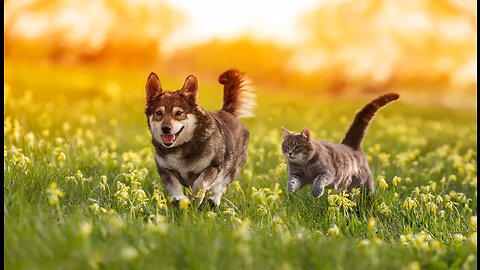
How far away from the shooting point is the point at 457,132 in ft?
65.3

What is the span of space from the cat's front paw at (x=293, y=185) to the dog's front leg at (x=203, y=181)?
103 centimetres

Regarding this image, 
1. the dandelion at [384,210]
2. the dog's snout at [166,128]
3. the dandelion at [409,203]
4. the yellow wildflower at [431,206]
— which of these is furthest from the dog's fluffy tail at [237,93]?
the yellow wildflower at [431,206]

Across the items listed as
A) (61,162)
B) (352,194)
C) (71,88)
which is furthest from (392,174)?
(71,88)

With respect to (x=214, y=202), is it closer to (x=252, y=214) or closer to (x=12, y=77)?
(x=252, y=214)

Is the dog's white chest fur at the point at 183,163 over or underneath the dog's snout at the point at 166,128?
underneath

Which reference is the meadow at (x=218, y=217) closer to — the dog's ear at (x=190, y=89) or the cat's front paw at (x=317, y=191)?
the cat's front paw at (x=317, y=191)

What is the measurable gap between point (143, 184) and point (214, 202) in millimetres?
1548

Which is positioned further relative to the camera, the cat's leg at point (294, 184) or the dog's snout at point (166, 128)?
the cat's leg at point (294, 184)

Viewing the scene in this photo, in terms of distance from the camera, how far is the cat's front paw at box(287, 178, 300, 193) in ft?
27.2

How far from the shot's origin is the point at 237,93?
8.87 metres

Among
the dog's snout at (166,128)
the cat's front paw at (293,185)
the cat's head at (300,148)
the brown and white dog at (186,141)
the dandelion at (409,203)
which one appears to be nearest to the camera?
the dog's snout at (166,128)

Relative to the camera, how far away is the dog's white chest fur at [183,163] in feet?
24.7

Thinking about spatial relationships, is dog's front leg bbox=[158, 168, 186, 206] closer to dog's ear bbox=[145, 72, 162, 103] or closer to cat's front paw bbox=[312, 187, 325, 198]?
dog's ear bbox=[145, 72, 162, 103]

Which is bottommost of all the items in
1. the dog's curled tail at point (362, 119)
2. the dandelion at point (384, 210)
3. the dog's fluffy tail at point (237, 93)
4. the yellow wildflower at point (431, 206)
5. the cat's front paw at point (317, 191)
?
the dandelion at point (384, 210)
